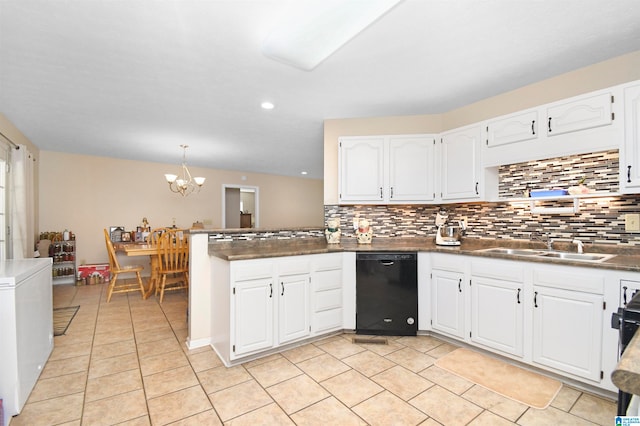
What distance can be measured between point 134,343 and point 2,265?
3.85ft

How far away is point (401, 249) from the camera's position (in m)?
2.85

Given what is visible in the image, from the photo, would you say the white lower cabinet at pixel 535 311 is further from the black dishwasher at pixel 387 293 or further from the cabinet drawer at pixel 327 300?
the cabinet drawer at pixel 327 300

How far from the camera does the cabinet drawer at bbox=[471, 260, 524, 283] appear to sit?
2262 millimetres

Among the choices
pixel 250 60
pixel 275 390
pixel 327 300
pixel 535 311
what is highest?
pixel 250 60

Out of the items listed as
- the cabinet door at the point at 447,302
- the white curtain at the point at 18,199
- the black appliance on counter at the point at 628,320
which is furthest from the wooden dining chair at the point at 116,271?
the black appliance on counter at the point at 628,320

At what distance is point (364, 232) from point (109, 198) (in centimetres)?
500

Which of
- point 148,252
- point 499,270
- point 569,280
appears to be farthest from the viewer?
point 148,252

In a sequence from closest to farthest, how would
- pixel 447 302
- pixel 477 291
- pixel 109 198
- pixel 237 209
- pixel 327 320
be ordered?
pixel 477 291, pixel 447 302, pixel 327 320, pixel 109 198, pixel 237 209

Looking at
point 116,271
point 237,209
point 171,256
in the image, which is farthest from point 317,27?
point 237,209

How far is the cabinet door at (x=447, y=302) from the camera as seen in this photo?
8.65 feet

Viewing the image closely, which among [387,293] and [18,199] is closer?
[387,293]

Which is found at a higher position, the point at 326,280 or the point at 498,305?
the point at 326,280

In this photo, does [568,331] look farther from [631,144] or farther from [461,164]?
[461,164]

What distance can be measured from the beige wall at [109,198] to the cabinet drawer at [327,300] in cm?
183
